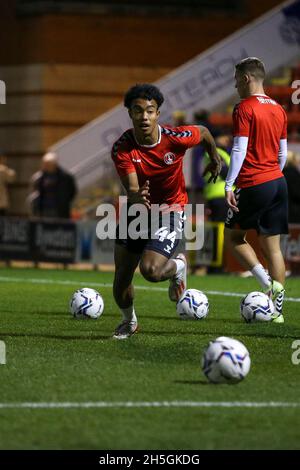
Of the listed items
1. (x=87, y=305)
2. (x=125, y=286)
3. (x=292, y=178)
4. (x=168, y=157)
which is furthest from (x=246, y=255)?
(x=292, y=178)

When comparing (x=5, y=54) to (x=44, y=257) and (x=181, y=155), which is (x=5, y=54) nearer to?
(x=44, y=257)

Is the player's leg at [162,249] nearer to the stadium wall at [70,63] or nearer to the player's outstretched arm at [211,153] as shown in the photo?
the player's outstretched arm at [211,153]

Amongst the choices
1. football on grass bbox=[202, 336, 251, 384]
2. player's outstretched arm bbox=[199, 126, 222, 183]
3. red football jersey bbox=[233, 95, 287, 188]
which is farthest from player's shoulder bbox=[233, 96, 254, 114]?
football on grass bbox=[202, 336, 251, 384]

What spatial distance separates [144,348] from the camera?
10445 mm

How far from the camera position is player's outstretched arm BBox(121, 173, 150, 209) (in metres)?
10.1

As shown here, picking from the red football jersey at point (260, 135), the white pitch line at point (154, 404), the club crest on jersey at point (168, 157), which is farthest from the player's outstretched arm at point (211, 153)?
the white pitch line at point (154, 404)

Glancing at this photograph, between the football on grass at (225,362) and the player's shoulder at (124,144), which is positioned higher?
the player's shoulder at (124,144)

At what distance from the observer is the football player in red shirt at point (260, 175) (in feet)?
39.0

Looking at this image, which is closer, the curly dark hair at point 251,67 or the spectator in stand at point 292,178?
the curly dark hair at point 251,67

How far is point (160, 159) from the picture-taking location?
10742 millimetres

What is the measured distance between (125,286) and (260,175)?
6.48 feet

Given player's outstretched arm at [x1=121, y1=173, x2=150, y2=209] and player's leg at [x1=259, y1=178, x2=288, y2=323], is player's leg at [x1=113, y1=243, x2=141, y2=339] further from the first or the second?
player's leg at [x1=259, y1=178, x2=288, y2=323]

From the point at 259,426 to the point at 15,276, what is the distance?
41.1ft

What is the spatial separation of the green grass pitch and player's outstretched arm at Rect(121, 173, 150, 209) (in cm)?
114
